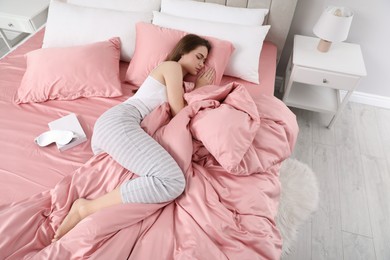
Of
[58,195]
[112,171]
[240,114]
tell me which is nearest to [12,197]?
[58,195]

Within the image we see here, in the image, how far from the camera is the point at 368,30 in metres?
1.77

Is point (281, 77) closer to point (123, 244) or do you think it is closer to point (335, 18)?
point (335, 18)

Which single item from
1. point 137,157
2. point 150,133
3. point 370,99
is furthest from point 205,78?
point 370,99

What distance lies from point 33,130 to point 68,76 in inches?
13.3

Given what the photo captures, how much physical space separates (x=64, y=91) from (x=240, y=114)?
3.15ft

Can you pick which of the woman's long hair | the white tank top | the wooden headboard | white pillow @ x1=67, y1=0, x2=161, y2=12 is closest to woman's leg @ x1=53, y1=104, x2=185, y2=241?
the white tank top

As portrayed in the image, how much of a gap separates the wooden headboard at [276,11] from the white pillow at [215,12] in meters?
0.07

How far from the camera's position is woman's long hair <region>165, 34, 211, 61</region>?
139 centimetres

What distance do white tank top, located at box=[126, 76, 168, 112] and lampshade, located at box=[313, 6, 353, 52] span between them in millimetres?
1020

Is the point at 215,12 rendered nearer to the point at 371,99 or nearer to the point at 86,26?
the point at 86,26

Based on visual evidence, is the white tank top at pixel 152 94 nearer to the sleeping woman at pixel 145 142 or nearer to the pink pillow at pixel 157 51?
the sleeping woman at pixel 145 142

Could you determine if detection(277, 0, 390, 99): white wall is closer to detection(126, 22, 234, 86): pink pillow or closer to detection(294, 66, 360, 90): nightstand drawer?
detection(294, 66, 360, 90): nightstand drawer

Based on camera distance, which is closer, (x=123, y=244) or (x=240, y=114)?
(x=123, y=244)

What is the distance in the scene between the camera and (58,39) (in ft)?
5.26
